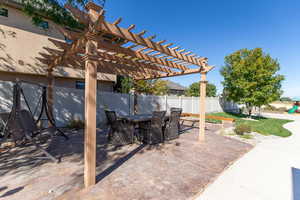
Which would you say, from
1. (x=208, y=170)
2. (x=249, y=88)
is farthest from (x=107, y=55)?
(x=249, y=88)

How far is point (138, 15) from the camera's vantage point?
834cm

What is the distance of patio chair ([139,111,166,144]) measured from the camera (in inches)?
174

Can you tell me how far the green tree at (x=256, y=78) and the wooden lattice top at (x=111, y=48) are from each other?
853 cm

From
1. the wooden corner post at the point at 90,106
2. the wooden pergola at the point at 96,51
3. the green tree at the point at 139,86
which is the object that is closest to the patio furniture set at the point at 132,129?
the wooden pergola at the point at 96,51

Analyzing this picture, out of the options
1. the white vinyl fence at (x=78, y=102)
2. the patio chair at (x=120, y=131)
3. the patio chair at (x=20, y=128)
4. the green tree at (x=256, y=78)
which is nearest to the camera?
the patio chair at (x=20, y=128)

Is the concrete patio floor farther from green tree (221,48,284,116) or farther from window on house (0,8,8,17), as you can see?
green tree (221,48,284,116)

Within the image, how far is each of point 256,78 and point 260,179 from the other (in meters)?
10.8

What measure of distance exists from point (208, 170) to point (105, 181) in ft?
6.89

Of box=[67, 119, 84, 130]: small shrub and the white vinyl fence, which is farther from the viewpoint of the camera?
box=[67, 119, 84, 130]: small shrub

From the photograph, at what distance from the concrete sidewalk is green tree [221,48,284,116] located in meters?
8.42

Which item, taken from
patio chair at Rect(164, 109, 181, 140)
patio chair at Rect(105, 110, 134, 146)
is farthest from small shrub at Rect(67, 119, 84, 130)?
patio chair at Rect(164, 109, 181, 140)

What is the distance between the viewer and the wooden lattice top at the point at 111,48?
2.15m

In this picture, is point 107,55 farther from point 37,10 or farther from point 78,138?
point 78,138

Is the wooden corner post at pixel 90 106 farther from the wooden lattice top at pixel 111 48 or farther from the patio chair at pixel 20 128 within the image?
the patio chair at pixel 20 128
